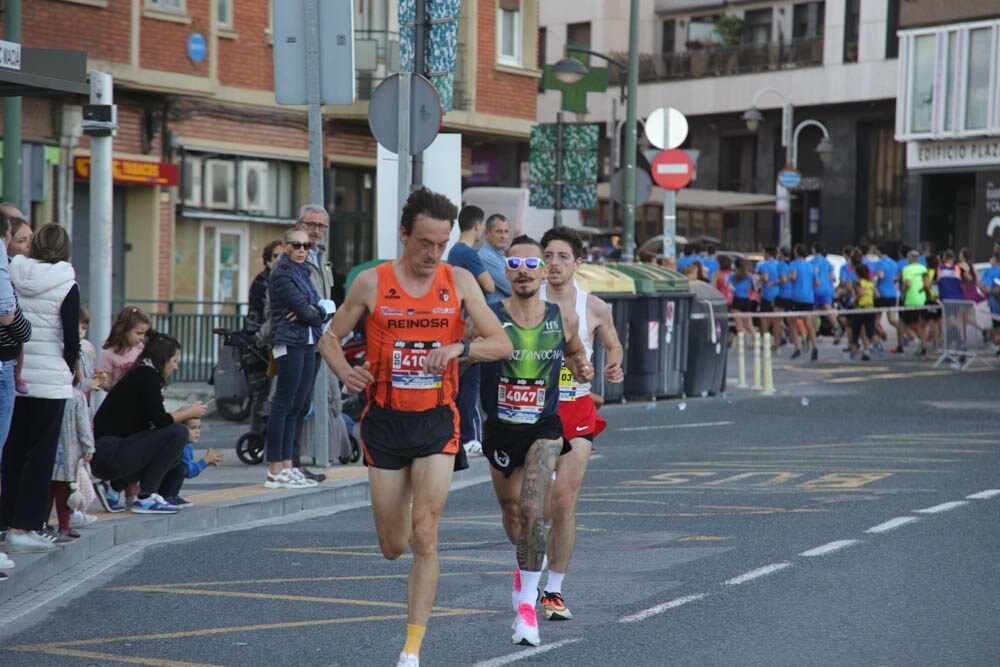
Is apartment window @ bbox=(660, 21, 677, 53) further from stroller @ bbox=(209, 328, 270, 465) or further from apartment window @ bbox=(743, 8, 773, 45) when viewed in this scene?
stroller @ bbox=(209, 328, 270, 465)

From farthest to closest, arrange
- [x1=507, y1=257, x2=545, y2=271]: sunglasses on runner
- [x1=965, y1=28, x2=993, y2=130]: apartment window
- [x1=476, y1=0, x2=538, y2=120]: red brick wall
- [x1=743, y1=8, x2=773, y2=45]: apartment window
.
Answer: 1. [x1=743, y1=8, x2=773, y2=45]: apartment window
2. [x1=965, y1=28, x2=993, y2=130]: apartment window
3. [x1=476, y1=0, x2=538, y2=120]: red brick wall
4. [x1=507, y1=257, x2=545, y2=271]: sunglasses on runner

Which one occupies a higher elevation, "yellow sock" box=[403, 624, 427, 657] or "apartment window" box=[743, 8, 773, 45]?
"apartment window" box=[743, 8, 773, 45]

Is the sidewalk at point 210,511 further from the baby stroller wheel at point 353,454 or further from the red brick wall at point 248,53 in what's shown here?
the red brick wall at point 248,53

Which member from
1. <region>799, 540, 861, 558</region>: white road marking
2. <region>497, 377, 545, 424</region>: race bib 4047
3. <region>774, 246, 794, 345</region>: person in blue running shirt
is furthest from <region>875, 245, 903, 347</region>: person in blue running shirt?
<region>497, 377, 545, 424</region>: race bib 4047

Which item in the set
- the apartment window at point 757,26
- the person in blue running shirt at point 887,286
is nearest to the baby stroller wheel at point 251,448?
the person in blue running shirt at point 887,286

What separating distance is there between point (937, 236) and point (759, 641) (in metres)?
44.0

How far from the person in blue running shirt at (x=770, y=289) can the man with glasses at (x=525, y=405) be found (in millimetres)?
22173

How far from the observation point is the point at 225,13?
26.0 meters

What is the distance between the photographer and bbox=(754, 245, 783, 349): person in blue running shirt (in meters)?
30.1

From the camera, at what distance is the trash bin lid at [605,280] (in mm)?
20438

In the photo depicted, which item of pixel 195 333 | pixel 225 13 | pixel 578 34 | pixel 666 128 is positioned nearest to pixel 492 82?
pixel 225 13

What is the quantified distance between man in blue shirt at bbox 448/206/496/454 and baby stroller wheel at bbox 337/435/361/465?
34.3 inches

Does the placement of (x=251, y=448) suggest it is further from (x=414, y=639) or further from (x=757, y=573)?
(x=414, y=639)

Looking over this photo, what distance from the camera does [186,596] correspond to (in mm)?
8234
